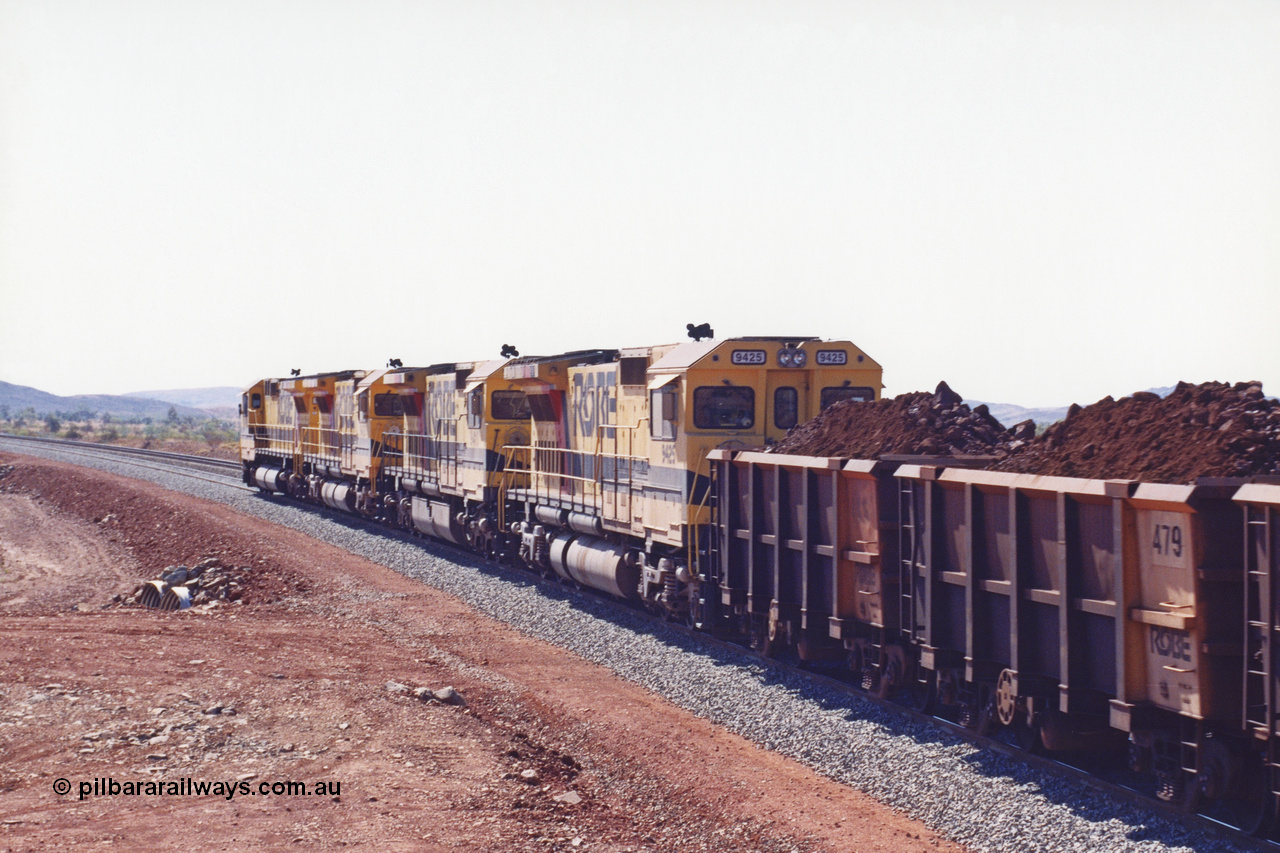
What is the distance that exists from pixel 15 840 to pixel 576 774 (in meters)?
4.93

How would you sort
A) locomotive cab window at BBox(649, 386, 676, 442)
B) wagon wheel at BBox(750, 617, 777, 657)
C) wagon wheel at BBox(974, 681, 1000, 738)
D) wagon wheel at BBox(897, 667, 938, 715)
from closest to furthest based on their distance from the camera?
1. wagon wheel at BBox(974, 681, 1000, 738)
2. wagon wheel at BBox(897, 667, 938, 715)
3. wagon wheel at BBox(750, 617, 777, 657)
4. locomotive cab window at BBox(649, 386, 676, 442)

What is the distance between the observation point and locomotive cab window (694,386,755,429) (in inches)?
682

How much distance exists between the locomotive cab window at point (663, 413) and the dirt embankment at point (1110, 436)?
3.22 metres

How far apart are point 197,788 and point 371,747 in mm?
1882

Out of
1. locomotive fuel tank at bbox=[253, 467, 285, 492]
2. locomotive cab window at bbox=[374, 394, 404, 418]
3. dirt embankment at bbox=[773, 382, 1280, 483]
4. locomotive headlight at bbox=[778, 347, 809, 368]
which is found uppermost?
locomotive headlight at bbox=[778, 347, 809, 368]

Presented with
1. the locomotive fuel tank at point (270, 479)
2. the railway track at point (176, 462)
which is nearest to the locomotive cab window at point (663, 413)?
the locomotive fuel tank at point (270, 479)

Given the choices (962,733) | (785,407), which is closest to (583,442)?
(785,407)

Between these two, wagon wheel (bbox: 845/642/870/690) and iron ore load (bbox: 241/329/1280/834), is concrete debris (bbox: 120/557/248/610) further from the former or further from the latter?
wagon wheel (bbox: 845/642/870/690)

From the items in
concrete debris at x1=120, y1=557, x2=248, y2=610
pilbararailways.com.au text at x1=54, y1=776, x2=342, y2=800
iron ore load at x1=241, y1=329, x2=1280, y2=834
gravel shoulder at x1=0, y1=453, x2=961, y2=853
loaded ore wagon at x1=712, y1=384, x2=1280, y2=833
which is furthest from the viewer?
concrete debris at x1=120, y1=557, x2=248, y2=610

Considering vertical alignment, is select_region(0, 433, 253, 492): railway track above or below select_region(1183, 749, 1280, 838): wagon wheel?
above

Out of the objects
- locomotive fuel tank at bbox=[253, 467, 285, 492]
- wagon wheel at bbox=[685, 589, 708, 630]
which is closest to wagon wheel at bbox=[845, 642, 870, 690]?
wagon wheel at bbox=[685, 589, 708, 630]

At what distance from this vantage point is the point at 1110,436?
10.8 m

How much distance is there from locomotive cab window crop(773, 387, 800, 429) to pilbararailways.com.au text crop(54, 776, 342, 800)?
29.5 ft

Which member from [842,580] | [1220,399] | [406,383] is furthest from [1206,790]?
[406,383]
